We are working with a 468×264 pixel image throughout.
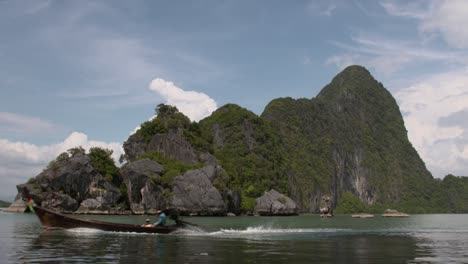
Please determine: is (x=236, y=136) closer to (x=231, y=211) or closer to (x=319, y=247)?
(x=231, y=211)

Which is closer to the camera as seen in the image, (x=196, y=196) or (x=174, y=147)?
(x=196, y=196)

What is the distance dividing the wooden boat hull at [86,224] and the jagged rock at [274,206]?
72.4 m

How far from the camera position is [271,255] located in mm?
19688

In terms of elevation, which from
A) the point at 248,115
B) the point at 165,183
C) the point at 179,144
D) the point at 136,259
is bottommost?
the point at 136,259

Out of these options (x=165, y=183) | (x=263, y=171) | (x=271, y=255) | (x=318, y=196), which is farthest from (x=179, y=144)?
(x=271, y=255)

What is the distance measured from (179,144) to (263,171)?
35.7 metres

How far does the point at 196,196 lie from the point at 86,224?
5506 cm

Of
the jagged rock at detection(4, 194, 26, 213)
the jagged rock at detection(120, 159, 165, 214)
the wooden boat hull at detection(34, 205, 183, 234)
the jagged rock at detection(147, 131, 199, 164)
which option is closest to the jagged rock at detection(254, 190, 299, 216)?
the jagged rock at detection(147, 131, 199, 164)

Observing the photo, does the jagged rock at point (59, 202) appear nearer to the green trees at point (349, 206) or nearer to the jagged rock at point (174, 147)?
the jagged rock at point (174, 147)

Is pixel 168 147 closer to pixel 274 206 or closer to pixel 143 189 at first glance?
pixel 143 189

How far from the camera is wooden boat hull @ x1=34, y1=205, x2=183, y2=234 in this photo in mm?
30953

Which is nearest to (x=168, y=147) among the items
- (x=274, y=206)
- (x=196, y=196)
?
(x=196, y=196)

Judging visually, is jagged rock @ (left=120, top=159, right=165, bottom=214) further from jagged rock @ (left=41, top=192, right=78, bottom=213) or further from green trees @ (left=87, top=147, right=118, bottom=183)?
jagged rock @ (left=41, top=192, right=78, bottom=213)

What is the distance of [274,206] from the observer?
103 meters
